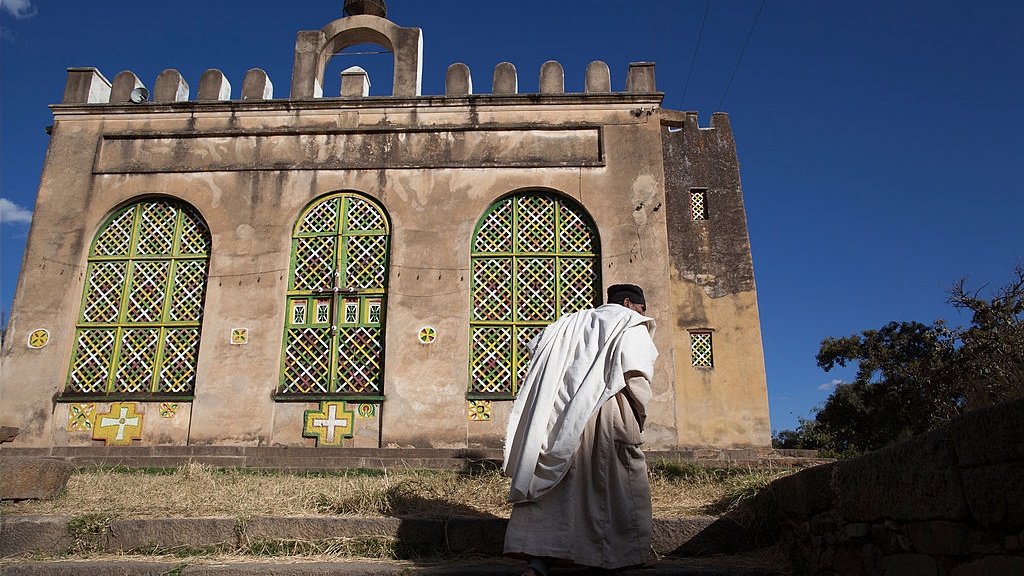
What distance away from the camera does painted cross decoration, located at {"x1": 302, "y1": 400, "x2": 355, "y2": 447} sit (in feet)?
30.2

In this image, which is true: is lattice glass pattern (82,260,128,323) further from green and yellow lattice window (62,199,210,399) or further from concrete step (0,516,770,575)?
concrete step (0,516,770,575)

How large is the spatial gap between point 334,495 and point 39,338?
6890 millimetres

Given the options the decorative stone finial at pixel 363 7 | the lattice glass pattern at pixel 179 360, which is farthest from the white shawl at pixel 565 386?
the decorative stone finial at pixel 363 7

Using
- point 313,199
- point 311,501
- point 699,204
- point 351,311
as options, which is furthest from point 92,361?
point 699,204

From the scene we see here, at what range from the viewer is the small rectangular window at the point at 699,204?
1109cm

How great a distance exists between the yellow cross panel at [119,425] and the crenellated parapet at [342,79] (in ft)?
15.4

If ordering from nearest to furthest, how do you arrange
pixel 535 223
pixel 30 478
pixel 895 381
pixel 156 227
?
pixel 30 478, pixel 535 223, pixel 156 227, pixel 895 381

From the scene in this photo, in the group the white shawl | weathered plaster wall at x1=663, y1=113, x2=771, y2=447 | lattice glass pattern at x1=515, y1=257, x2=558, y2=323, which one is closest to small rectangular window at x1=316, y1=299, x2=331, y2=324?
lattice glass pattern at x1=515, y1=257, x2=558, y2=323

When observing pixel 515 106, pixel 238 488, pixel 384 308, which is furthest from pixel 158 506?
pixel 515 106

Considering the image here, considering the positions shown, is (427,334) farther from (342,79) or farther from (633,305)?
(633,305)

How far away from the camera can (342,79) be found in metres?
11.0

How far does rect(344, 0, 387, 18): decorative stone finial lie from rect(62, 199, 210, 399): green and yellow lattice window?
4158mm

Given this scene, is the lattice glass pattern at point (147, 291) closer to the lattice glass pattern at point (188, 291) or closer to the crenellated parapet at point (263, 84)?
the lattice glass pattern at point (188, 291)

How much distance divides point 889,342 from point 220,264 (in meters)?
19.4
